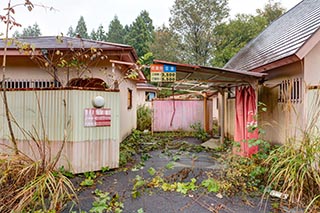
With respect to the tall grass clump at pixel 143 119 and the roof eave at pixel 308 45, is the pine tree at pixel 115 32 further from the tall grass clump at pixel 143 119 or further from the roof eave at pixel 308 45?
the roof eave at pixel 308 45

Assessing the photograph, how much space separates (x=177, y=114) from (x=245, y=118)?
6.82 metres

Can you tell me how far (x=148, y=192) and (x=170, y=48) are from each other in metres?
24.2

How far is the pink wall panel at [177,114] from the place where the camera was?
13.5 meters

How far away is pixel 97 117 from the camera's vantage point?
18.1 ft

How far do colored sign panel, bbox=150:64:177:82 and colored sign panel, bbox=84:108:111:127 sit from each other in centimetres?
159

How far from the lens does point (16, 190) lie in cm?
360

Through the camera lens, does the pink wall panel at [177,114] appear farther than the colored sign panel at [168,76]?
Yes

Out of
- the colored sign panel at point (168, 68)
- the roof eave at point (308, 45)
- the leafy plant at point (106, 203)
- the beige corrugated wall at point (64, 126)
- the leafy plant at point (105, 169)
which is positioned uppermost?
the roof eave at point (308, 45)

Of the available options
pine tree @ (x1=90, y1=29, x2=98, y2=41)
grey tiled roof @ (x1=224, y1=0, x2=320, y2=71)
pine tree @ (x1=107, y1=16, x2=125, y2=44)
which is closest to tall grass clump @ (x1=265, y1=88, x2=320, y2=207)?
grey tiled roof @ (x1=224, y1=0, x2=320, y2=71)

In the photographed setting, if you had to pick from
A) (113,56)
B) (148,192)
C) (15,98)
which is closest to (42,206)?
(148,192)

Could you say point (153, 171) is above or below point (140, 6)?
below

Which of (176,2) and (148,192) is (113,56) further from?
(176,2)

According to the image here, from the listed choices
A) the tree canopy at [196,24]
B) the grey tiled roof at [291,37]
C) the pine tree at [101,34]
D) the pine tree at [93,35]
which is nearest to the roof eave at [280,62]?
the grey tiled roof at [291,37]

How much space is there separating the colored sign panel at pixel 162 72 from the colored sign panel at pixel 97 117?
1.59 m
